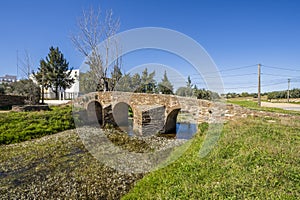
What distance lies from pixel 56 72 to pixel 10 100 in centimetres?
1467

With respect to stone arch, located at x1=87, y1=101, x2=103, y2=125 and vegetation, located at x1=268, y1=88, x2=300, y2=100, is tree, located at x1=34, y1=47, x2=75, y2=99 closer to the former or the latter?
stone arch, located at x1=87, y1=101, x2=103, y2=125

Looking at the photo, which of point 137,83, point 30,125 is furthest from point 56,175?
point 137,83

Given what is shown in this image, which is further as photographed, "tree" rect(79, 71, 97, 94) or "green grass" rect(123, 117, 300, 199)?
"tree" rect(79, 71, 97, 94)

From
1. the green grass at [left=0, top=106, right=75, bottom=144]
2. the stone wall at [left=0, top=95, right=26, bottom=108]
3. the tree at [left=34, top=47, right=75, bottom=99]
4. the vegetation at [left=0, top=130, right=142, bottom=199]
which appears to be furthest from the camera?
the tree at [left=34, top=47, right=75, bottom=99]

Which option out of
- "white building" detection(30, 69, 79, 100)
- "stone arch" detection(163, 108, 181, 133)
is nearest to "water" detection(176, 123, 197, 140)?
"stone arch" detection(163, 108, 181, 133)

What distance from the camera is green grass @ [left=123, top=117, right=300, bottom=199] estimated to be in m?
2.85

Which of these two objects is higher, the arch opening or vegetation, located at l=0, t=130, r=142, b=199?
the arch opening

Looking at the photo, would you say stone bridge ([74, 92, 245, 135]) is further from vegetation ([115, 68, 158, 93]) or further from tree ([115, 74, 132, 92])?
tree ([115, 74, 132, 92])

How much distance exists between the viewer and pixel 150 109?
10.7 meters

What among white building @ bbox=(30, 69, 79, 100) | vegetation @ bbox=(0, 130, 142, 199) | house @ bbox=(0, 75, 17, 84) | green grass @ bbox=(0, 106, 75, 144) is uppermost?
house @ bbox=(0, 75, 17, 84)

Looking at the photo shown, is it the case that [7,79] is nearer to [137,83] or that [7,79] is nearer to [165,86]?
[137,83]

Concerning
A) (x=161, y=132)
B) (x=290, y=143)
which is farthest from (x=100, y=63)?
(x=290, y=143)

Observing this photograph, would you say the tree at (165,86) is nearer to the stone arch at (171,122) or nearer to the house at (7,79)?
the stone arch at (171,122)

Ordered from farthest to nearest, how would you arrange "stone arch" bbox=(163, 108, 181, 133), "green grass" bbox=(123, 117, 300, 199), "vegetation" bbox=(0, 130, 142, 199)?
"stone arch" bbox=(163, 108, 181, 133), "vegetation" bbox=(0, 130, 142, 199), "green grass" bbox=(123, 117, 300, 199)
